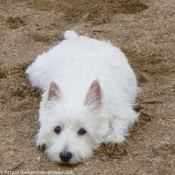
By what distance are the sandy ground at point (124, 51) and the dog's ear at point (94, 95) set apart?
475 mm

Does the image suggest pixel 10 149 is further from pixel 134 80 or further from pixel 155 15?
pixel 155 15

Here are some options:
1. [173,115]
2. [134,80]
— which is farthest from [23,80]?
[173,115]

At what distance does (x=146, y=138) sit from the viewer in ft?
21.3

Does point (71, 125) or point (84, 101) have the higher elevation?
point (84, 101)

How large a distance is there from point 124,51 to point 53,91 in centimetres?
256

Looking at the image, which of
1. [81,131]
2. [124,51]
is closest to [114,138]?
[81,131]

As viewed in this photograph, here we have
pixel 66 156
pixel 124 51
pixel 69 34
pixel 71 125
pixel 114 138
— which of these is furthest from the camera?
pixel 124 51

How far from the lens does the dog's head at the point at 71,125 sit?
19.9ft

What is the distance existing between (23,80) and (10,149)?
73.8 inches

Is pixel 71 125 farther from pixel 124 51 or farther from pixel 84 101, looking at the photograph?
pixel 124 51

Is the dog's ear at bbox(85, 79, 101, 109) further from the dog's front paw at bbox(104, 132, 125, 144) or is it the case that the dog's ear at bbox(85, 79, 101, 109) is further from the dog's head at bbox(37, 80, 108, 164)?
the dog's front paw at bbox(104, 132, 125, 144)

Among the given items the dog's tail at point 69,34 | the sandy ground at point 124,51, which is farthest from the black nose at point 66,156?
the dog's tail at point 69,34

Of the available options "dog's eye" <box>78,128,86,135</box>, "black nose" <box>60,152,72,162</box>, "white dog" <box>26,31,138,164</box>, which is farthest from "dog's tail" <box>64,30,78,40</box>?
"black nose" <box>60,152,72,162</box>

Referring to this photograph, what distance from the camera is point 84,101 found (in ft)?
20.8
